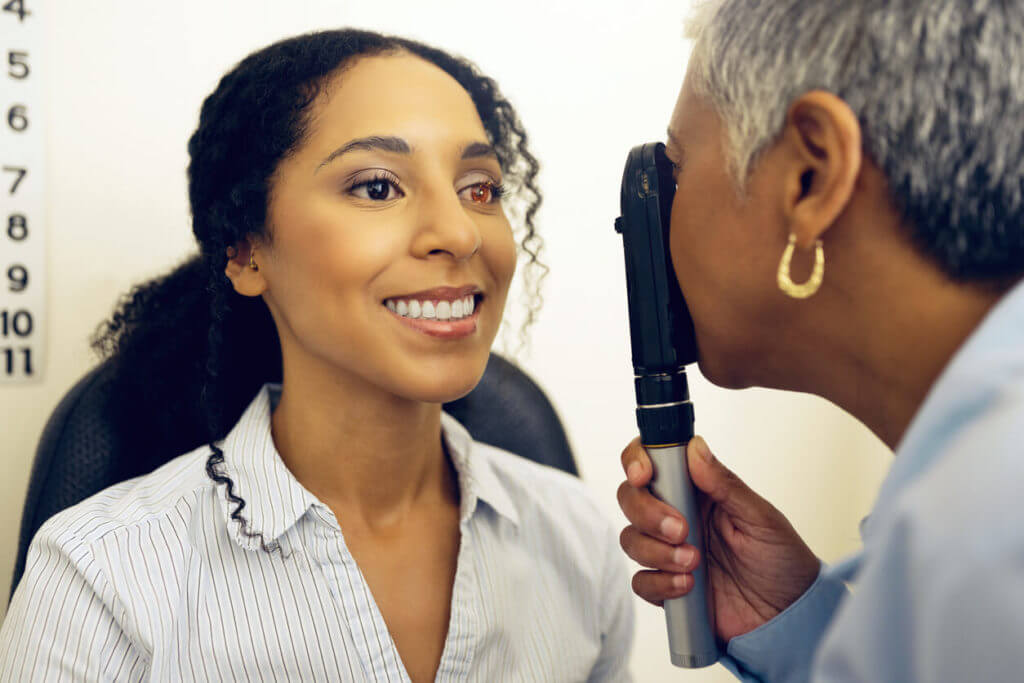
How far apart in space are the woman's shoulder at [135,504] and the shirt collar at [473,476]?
306 millimetres

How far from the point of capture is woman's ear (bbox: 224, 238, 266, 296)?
99 cm

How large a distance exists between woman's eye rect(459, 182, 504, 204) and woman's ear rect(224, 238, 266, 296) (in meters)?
0.25

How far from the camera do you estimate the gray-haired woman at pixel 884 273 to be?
0.46 meters

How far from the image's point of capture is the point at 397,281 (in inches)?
34.1

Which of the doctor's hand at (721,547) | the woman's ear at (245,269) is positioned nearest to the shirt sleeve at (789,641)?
the doctor's hand at (721,547)

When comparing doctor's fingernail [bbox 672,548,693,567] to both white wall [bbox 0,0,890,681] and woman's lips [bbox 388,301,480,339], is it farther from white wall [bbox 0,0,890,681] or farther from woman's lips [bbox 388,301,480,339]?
white wall [bbox 0,0,890,681]

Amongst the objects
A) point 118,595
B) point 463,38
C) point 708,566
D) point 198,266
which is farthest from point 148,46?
point 708,566

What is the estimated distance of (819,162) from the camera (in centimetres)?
64

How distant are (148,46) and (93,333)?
0.41m

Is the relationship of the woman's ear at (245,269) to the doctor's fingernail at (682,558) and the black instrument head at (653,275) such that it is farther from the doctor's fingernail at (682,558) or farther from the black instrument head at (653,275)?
the doctor's fingernail at (682,558)

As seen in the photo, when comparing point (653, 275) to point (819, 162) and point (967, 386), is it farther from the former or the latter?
point (967, 386)

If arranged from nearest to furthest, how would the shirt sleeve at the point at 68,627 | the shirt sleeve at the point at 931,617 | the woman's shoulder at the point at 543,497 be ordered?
1. the shirt sleeve at the point at 931,617
2. the shirt sleeve at the point at 68,627
3. the woman's shoulder at the point at 543,497

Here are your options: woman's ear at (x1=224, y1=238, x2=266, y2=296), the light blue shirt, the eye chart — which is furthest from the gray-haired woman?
the eye chart

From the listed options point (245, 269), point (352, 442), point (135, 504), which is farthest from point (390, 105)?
point (135, 504)
